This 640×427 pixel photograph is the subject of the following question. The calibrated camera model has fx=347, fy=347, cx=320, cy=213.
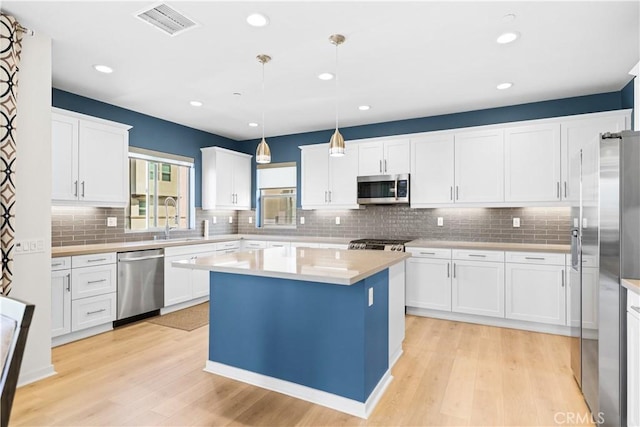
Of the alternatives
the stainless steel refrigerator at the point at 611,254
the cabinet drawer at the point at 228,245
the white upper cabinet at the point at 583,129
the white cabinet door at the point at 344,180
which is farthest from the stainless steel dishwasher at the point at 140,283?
the white upper cabinet at the point at 583,129

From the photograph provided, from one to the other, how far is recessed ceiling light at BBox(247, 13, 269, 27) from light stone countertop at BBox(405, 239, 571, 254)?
9.88 feet

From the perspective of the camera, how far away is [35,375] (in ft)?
8.80

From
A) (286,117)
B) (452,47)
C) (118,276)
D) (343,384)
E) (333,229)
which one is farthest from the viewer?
(333,229)

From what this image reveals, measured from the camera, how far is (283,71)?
11.0ft

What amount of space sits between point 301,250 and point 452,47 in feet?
7.27

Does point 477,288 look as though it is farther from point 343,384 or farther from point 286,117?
point 286,117

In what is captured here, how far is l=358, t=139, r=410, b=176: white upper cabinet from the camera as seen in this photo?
4738 mm

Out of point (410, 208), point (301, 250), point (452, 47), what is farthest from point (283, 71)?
point (410, 208)

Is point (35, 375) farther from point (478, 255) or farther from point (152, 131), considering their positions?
point (478, 255)

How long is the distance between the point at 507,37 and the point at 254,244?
4.26 meters

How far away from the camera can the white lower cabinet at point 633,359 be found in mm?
1744

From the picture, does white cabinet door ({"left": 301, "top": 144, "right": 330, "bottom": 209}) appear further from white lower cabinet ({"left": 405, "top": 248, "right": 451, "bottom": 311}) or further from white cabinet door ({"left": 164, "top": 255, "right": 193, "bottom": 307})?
white cabinet door ({"left": 164, "top": 255, "right": 193, "bottom": 307})

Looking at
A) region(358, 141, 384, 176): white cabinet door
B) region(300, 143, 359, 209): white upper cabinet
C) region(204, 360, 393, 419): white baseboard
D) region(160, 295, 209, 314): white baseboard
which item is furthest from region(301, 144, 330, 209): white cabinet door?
region(204, 360, 393, 419): white baseboard

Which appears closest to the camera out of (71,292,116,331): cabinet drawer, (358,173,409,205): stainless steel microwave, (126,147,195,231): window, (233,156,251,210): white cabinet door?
(71,292,116,331): cabinet drawer
